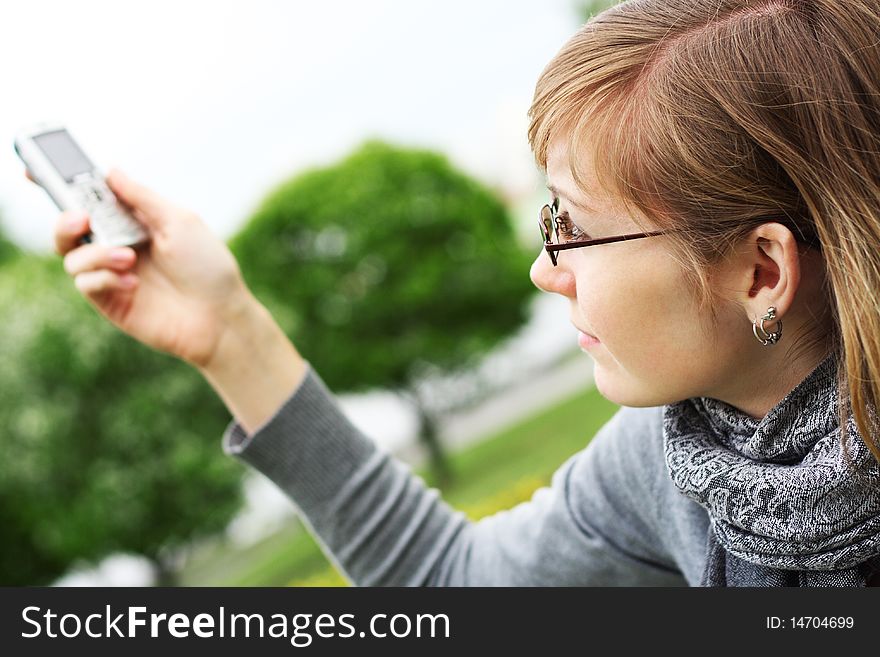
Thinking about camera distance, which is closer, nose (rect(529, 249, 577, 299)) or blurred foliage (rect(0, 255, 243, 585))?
nose (rect(529, 249, 577, 299))

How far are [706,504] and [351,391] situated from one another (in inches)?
378

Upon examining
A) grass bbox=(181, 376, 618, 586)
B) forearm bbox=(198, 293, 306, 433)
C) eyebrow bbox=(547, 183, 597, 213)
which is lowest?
grass bbox=(181, 376, 618, 586)

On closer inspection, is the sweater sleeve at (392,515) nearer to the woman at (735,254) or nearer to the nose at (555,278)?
the woman at (735,254)

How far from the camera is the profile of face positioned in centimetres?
129

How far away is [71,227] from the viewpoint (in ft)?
5.93

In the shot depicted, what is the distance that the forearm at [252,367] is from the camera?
71.6 inches

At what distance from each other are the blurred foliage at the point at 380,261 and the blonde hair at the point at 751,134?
8.79 meters

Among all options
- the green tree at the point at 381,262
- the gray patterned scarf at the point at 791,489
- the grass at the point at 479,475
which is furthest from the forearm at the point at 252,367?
the green tree at the point at 381,262

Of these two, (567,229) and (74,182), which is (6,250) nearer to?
(74,182)

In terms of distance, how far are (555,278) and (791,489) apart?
394mm

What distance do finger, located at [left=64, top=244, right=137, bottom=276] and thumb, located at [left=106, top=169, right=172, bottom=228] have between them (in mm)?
84

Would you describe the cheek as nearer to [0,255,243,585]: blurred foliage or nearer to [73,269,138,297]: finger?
[73,269,138,297]: finger

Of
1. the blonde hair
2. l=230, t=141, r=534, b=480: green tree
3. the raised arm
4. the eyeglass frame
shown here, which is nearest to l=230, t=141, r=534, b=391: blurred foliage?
l=230, t=141, r=534, b=480: green tree
